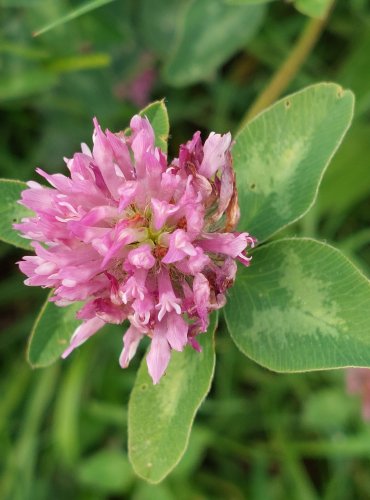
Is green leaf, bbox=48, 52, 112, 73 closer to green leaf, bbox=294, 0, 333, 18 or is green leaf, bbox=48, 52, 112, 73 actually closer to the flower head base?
green leaf, bbox=294, 0, 333, 18

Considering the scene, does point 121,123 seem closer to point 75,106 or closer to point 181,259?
point 75,106

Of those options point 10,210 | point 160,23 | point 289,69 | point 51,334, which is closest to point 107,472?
point 51,334

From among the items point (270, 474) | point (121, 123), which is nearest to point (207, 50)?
point (121, 123)

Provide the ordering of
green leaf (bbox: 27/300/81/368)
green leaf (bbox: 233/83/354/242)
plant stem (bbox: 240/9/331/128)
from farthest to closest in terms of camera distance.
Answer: plant stem (bbox: 240/9/331/128), green leaf (bbox: 27/300/81/368), green leaf (bbox: 233/83/354/242)

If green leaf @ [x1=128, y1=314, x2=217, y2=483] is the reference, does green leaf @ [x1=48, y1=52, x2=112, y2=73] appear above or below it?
above

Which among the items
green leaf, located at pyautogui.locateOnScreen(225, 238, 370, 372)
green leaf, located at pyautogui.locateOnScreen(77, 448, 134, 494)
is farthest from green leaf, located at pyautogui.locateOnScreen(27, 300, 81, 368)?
green leaf, located at pyautogui.locateOnScreen(77, 448, 134, 494)

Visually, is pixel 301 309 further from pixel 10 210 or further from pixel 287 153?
pixel 10 210

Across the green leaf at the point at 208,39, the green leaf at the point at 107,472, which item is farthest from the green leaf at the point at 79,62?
the green leaf at the point at 107,472

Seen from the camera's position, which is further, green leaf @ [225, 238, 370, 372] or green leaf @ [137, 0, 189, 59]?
green leaf @ [137, 0, 189, 59]
